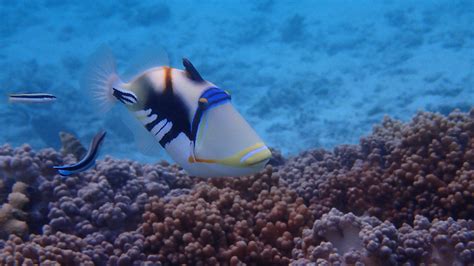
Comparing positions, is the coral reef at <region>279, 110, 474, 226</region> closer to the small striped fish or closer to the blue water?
the small striped fish

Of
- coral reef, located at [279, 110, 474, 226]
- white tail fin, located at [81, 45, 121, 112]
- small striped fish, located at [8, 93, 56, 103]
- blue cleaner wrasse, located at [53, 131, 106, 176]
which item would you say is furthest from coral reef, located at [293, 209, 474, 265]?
small striped fish, located at [8, 93, 56, 103]

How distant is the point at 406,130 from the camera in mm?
4703

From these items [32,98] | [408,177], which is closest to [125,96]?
[408,177]

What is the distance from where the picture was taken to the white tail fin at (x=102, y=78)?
226 cm

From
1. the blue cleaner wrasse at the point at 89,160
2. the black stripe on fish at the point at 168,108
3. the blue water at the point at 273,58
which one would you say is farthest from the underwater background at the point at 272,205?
the blue water at the point at 273,58

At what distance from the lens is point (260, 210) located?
13.4 feet

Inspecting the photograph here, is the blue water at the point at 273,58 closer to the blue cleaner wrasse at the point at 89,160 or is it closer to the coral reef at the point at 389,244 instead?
the blue cleaner wrasse at the point at 89,160

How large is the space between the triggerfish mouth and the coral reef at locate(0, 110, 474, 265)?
1506 millimetres

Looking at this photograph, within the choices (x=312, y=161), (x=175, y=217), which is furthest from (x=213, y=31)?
(x=175, y=217)

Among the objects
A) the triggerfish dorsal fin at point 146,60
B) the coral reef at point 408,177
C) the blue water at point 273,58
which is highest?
the blue water at point 273,58

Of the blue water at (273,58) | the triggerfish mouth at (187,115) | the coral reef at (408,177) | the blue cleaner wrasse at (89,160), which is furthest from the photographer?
the blue water at (273,58)

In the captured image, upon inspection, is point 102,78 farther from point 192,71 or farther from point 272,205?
point 272,205

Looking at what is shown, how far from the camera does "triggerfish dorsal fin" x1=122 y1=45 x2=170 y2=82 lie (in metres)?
2.20

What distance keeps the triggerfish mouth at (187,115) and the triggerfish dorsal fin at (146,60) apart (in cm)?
4
